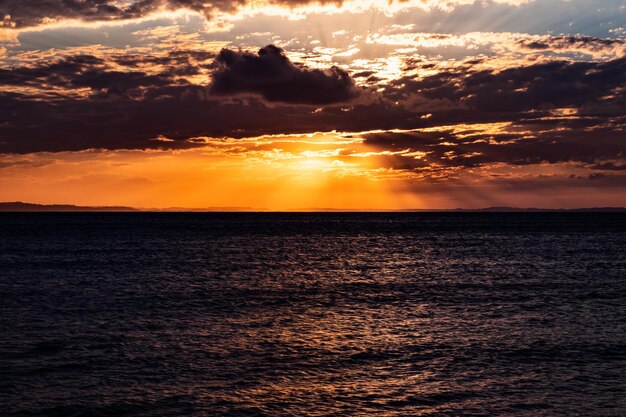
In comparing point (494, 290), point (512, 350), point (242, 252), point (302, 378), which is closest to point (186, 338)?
point (302, 378)

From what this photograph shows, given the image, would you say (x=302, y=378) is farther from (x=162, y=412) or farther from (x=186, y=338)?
(x=186, y=338)

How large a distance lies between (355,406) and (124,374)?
9396 mm

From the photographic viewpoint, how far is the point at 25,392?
22.2 m

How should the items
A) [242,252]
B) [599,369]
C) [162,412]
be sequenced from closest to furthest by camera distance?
[162,412]
[599,369]
[242,252]

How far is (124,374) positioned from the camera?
81.1ft

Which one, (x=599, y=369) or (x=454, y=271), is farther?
(x=454, y=271)

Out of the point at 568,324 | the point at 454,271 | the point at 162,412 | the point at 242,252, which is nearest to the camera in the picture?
the point at 162,412

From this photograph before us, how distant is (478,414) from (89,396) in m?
13.1

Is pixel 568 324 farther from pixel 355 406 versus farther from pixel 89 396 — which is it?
pixel 89 396

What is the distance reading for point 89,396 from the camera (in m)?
21.9

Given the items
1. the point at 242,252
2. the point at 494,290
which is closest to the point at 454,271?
the point at 494,290

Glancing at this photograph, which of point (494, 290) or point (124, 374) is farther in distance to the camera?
point (494, 290)

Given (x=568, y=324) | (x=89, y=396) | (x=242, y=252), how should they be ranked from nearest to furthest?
(x=89, y=396)
(x=568, y=324)
(x=242, y=252)

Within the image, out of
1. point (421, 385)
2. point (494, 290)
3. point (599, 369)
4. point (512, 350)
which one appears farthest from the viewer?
point (494, 290)
